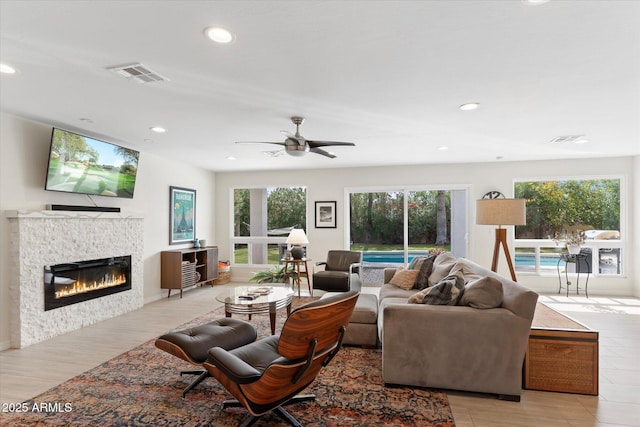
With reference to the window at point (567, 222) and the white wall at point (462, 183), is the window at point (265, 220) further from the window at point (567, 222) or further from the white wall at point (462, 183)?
the window at point (567, 222)

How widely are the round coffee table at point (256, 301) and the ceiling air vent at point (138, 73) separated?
225cm

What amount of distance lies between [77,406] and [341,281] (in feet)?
12.3

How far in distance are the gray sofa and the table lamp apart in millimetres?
3572

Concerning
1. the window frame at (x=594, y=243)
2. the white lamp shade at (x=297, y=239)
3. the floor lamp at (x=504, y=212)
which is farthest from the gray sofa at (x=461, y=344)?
the window frame at (x=594, y=243)

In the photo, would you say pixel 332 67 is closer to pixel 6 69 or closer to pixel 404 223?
pixel 6 69

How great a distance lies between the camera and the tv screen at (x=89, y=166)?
4.01m

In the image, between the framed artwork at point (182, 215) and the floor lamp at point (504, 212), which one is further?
the framed artwork at point (182, 215)

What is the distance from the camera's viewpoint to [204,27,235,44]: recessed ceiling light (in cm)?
202

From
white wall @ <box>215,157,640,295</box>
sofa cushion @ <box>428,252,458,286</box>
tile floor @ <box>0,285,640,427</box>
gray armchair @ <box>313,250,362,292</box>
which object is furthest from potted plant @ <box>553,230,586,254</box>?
gray armchair @ <box>313,250,362,292</box>

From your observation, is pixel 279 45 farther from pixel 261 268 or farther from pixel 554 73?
pixel 261 268

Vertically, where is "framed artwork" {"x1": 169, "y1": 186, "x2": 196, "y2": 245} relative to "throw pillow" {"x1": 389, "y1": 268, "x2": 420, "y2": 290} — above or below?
above

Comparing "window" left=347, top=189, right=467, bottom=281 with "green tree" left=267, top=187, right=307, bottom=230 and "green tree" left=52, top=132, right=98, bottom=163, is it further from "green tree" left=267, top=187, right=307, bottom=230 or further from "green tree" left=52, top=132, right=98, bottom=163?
"green tree" left=52, top=132, right=98, bottom=163

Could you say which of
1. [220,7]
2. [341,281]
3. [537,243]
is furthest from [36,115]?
[537,243]

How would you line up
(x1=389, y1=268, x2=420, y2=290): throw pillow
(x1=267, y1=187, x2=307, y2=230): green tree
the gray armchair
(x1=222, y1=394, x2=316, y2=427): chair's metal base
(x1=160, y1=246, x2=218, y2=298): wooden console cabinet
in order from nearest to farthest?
(x1=222, y1=394, x2=316, y2=427): chair's metal base → (x1=389, y1=268, x2=420, y2=290): throw pillow → the gray armchair → (x1=160, y1=246, x2=218, y2=298): wooden console cabinet → (x1=267, y1=187, x2=307, y2=230): green tree
